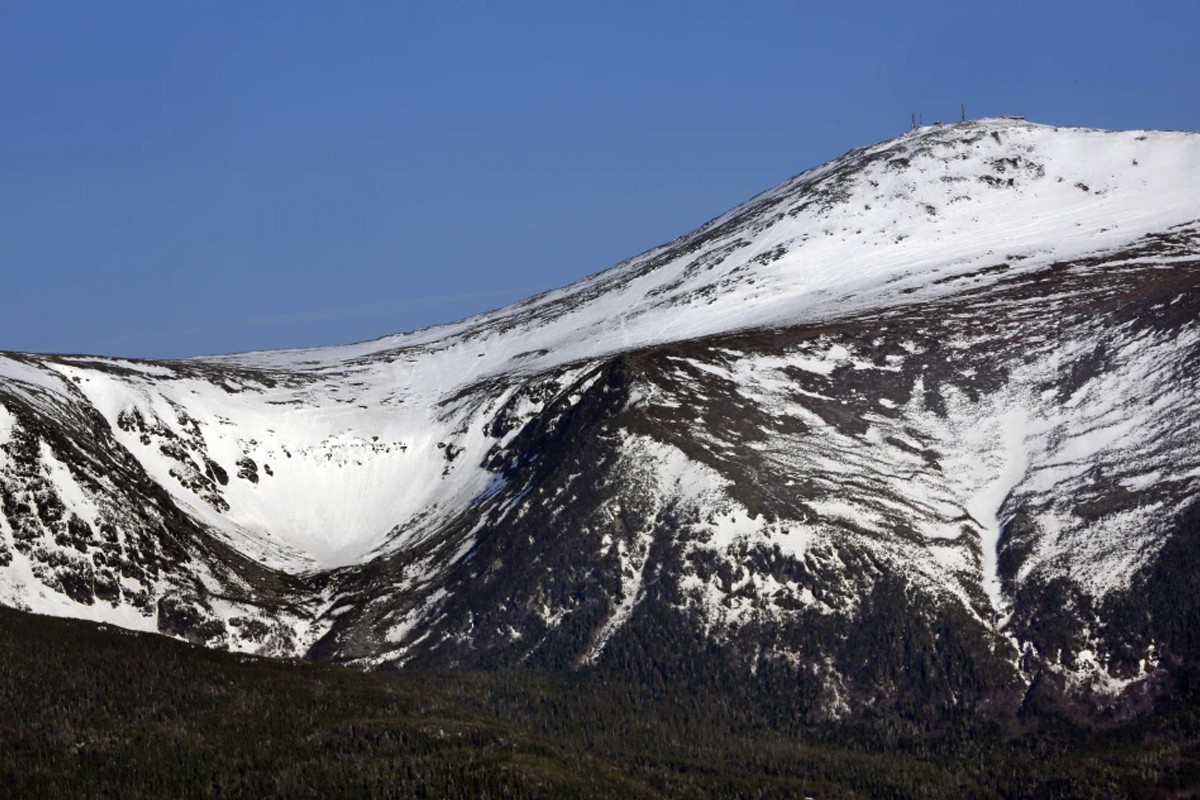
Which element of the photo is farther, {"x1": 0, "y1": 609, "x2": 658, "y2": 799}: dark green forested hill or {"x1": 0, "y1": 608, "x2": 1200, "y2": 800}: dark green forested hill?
{"x1": 0, "y1": 608, "x2": 1200, "y2": 800}: dark green forested hill

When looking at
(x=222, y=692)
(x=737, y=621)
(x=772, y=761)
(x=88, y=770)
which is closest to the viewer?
(x=88, y=770)

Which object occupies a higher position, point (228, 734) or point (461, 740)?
point (228, 734)

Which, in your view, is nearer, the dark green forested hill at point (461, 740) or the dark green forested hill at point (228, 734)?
the dark green forested hill at point (228, 734)

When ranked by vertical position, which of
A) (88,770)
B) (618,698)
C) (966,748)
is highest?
(88,770)

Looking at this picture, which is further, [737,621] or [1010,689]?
[737,621]

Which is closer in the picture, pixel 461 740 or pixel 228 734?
pixel 228 734

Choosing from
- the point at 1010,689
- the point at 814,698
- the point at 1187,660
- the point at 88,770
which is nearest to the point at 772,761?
the point at 814,698

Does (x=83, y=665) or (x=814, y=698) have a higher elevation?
(x=83, y=665)

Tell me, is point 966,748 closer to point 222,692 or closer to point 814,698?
point 814,698
